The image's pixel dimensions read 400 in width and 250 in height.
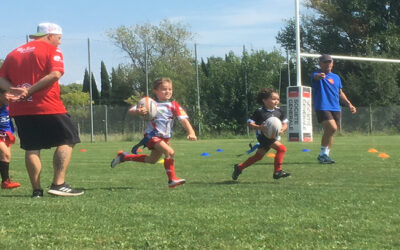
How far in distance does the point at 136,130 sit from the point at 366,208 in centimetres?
2629

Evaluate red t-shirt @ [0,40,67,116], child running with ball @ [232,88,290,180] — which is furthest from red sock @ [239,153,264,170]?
red t-shirt @ [0,40,67,116]

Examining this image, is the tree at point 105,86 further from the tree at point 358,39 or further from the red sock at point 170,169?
the red sock at point 170,169

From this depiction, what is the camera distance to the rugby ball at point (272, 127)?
7.15 metres

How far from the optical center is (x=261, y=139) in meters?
7.41

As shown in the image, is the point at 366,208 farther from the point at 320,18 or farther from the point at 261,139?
the point at 320,18

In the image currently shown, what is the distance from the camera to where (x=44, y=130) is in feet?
18.4

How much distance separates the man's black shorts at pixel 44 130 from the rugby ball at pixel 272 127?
2549 millimetres

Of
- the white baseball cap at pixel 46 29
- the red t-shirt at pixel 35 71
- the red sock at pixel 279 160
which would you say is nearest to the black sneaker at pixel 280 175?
the red sock at pixel 279 160

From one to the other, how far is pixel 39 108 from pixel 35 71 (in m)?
0.36

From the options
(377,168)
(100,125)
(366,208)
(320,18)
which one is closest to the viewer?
(366,208)

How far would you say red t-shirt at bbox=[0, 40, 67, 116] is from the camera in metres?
5.55

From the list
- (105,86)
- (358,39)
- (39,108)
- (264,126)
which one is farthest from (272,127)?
(105,86)

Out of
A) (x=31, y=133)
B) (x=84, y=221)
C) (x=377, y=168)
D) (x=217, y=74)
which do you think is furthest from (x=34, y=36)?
(x=217, y=74)

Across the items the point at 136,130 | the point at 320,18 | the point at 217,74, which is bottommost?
the point at 136,130
